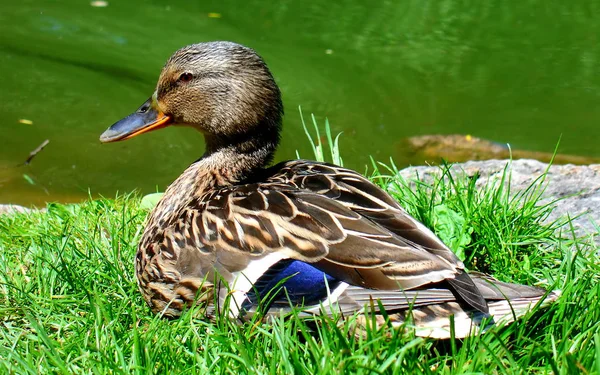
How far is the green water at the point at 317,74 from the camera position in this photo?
277 inches

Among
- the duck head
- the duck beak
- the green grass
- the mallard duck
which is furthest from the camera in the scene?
the duck beak

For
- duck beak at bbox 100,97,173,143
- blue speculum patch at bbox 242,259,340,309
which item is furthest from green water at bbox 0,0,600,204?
blue speculum patch at bbox 242,259,340,309

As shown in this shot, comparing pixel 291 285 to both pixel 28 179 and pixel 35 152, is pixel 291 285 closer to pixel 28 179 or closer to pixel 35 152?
pixel 28 179

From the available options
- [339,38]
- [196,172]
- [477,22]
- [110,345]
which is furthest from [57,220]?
[477,22]

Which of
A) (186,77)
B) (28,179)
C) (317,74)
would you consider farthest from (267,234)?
(317,74)

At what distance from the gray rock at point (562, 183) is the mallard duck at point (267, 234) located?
3.14ft

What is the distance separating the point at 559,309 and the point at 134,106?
5457 mm

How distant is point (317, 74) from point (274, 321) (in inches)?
232

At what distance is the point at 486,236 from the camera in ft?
12.0

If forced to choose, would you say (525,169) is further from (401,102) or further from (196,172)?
(401,102)

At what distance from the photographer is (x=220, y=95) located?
371cm

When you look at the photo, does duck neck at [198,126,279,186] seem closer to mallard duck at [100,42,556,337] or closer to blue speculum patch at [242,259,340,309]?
mallard duck at [100,42,556,337]

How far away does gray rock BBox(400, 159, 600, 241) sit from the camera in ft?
12.9

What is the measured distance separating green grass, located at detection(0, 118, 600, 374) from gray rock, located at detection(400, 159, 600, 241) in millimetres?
139
